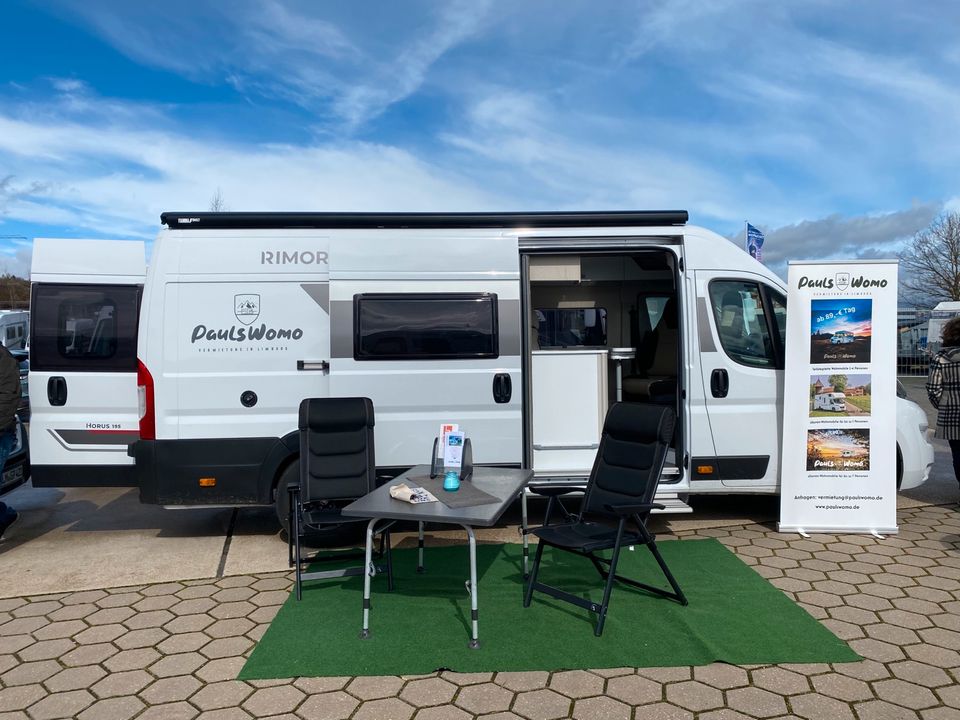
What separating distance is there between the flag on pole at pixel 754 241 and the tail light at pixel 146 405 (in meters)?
5.92

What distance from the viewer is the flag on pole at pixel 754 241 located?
755 cm

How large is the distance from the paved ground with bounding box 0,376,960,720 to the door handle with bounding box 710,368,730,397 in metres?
1.11

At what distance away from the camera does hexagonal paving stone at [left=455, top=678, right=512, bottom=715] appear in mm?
2930

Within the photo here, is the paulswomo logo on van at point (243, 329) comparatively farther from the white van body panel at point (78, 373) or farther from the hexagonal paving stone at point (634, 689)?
the hexagonal paving stone at point (634, 689)

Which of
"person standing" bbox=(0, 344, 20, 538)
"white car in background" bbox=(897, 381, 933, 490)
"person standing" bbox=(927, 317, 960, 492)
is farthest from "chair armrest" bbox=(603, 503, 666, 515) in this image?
"person standing" bbox=(0, 344, 20, 538)

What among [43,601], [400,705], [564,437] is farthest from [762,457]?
[43,601]

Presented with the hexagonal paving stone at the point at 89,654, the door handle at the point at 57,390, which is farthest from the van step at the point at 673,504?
the door handle at the point at 57,390

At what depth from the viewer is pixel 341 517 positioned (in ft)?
13.7

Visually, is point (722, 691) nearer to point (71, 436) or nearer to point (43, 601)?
point (43, 601)

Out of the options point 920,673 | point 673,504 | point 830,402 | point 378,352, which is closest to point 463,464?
point 378,352

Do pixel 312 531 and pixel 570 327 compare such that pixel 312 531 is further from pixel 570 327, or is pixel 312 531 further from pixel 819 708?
pixel 570 327

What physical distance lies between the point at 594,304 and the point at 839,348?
9.42 feet

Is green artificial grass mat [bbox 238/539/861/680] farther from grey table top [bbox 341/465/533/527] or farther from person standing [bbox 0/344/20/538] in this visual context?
person standing [bbox 0/344/20/538]

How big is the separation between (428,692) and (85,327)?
4.26 m
